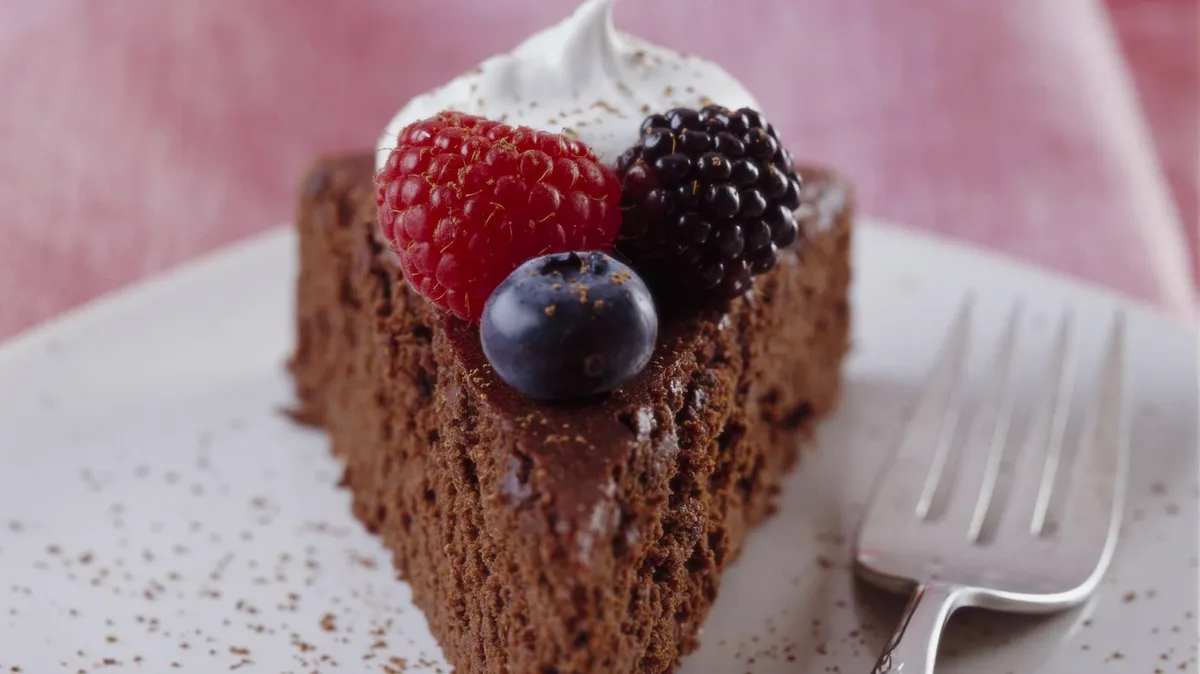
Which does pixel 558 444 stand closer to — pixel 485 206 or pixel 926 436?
pixel 485 206

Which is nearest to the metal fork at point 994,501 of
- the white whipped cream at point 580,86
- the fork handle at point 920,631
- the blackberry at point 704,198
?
the fork handle at point 920,631

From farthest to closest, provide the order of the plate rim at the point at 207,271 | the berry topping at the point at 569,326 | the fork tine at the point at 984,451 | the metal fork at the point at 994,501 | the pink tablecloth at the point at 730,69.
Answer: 1. the pink tablecloth at the point at 730,69
2. the plate rim at the point at 207,271
3. the fork tine at the point at 984,451
4. the metal fork at the point at 994,501
5. the berry topping at the point at 569,326

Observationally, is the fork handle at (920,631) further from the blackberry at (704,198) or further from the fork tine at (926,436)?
the blackberry at (704,198)

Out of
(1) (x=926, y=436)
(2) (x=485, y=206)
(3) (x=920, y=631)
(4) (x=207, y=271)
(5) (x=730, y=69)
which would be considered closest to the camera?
(2) (x=485, y=206)

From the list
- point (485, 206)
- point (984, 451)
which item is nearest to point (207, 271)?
point (485, 206)

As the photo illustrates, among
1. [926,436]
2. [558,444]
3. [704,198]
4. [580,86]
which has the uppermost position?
[580,86]

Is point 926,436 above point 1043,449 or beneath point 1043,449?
above

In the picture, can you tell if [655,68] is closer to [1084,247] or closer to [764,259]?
[764,259]

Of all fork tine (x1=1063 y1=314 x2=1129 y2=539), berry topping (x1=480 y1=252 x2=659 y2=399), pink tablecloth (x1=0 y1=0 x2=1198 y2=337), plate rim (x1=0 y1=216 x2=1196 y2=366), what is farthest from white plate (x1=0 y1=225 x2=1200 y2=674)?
pink tablecloth (x1=0 y1=0 x2=1198 y2=337)
